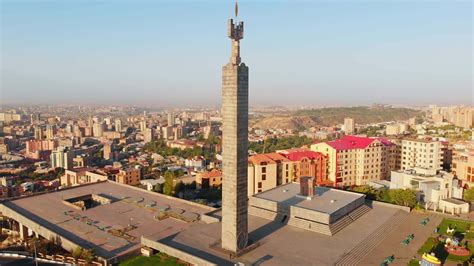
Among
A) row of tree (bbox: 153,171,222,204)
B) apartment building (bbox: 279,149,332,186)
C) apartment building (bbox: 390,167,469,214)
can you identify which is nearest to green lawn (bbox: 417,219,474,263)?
apartment building (bbox: 390,167,469,214)

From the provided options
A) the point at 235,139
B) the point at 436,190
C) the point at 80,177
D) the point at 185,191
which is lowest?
the point at 185,191

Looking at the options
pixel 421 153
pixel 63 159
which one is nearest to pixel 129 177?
pixel 63 159

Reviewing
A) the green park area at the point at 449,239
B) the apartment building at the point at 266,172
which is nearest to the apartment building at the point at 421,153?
the apartment building at the point at 266,172

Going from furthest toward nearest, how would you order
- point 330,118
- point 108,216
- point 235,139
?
point 330,118, point 108,216, point 235,139

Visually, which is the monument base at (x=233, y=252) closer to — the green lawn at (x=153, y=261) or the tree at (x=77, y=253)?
the green lawn at (x=153, y=261)

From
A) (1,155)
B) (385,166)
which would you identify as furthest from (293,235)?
(1,155)

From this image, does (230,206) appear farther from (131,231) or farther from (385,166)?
(385,166)

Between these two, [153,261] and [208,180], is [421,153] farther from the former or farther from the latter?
[153,261]
